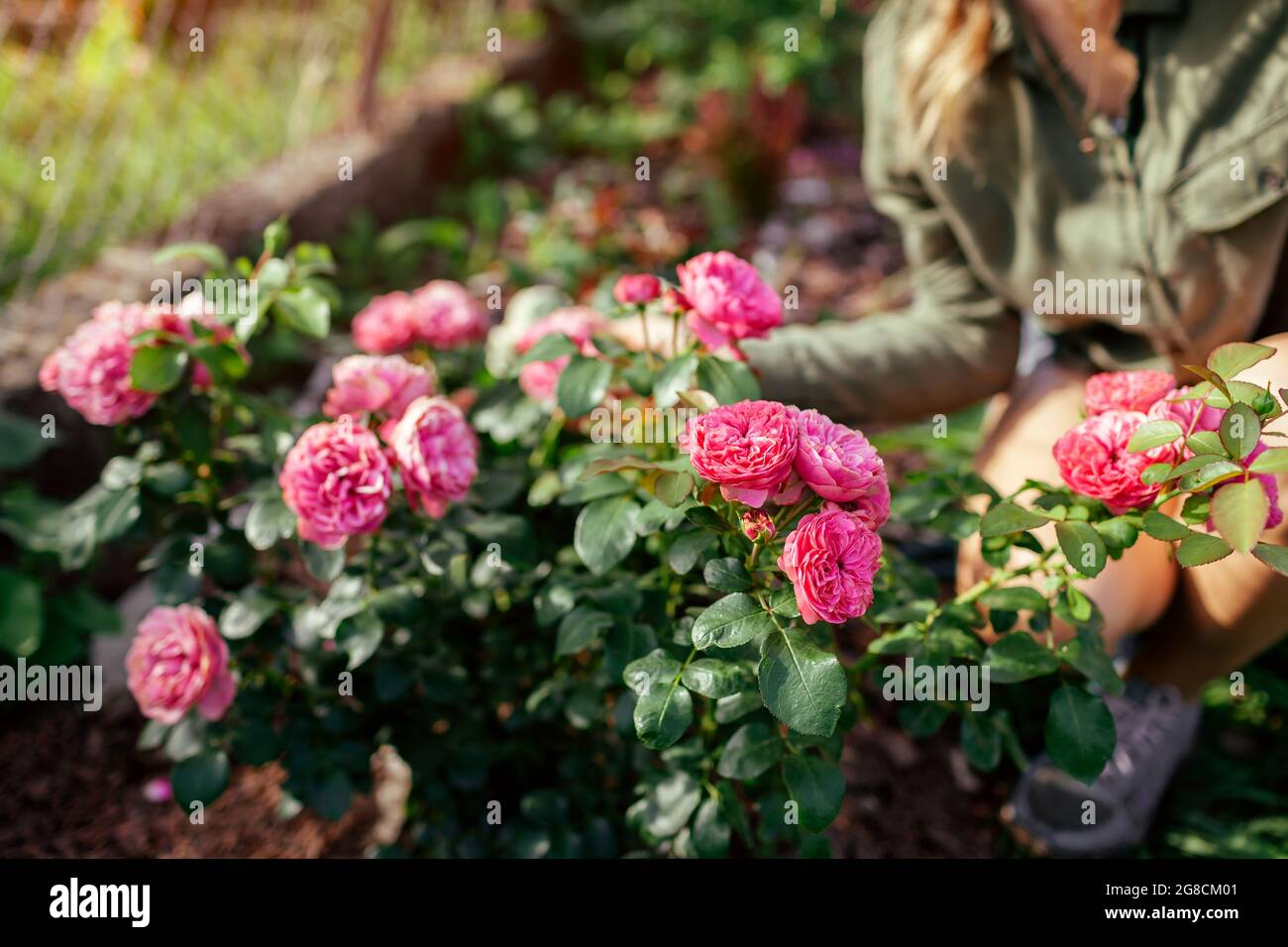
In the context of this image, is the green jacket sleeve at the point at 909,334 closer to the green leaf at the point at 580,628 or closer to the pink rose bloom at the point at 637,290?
the pink rose bloom at the point at 637,290

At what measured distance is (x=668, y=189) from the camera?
3852 mm

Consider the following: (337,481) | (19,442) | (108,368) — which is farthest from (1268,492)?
(19,442)

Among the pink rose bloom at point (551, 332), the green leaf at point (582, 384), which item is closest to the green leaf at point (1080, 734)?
the green leaf at point (582, 384)

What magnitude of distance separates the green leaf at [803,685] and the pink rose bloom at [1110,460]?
360 millimetres

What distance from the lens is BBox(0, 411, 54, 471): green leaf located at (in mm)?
1821

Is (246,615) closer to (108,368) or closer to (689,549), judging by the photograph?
(108,368)

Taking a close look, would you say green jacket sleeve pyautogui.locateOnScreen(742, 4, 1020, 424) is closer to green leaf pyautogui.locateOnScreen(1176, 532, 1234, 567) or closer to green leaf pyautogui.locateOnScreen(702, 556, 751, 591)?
green leaf pyautogui.locateOnScreen(702, 556, 751, 591)

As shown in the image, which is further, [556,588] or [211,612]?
[211,612]

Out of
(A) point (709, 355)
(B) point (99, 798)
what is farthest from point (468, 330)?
(B) point (99, 798)

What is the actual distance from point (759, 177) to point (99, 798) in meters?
2.91

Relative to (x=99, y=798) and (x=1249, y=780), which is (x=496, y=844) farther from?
(x=1249, y=780)

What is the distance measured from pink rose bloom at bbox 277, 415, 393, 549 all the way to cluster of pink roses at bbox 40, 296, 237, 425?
0.31 meters

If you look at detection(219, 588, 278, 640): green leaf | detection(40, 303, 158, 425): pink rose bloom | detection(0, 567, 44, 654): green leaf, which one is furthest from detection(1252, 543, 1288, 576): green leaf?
detection(0, 567, 44, 654): green leaf

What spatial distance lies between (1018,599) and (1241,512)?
31 cm
